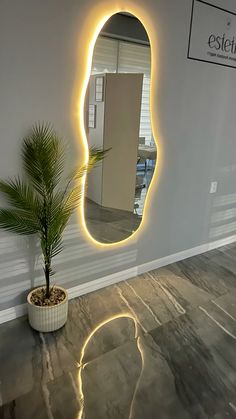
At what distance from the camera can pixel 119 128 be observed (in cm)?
206

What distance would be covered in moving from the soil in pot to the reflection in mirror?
0.47 meters

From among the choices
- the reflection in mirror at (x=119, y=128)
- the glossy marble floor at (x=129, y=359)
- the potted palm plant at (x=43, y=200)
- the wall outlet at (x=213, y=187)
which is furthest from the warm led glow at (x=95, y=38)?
the wall outlet at (x=213, y=187)

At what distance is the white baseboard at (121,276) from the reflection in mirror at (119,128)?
1.10 feet

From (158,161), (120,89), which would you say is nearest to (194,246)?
(158,161)

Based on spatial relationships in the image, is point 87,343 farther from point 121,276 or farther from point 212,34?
point 212,34

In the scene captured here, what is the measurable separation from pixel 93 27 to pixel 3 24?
1.69ft

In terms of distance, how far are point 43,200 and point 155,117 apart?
3.44 feet

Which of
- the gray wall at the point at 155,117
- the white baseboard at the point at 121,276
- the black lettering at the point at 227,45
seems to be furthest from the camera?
the black lettering at the point at 227,45

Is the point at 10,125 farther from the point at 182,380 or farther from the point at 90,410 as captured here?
the point at 182,380

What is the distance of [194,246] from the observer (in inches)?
115

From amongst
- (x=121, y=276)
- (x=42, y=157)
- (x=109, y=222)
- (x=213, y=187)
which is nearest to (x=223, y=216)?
(x=213, y=187)

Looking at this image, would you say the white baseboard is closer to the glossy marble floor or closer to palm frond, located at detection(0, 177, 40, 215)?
the glossy marble floor

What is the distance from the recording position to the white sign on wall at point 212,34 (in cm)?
217

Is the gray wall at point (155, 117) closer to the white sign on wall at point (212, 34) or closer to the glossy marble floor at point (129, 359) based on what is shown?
the white sign on wall at point (212, 34)
